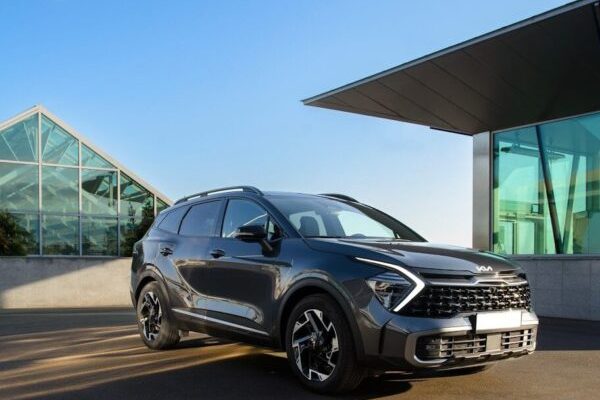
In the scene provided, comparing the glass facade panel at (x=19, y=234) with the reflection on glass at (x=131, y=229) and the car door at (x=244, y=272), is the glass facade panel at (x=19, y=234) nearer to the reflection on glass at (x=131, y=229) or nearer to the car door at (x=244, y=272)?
the reflection on glass at (x=131, y=229)

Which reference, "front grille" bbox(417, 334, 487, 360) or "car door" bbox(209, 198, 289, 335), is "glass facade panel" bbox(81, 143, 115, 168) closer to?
"car door" bbox(209, 198, 289, 335)

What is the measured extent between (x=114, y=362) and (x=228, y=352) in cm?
127

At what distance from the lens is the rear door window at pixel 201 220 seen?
24.0ft

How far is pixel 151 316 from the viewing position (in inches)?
314

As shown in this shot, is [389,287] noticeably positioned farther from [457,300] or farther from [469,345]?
[469,345]

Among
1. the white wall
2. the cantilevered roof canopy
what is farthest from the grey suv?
the white wall

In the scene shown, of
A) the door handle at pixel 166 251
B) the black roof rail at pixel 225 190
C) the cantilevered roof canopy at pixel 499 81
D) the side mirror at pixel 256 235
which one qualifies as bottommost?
the door handle at pixel 166 251

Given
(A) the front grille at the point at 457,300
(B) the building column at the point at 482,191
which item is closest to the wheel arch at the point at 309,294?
(A) the front grille at the point at 457,300

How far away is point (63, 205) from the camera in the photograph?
70.1 ft

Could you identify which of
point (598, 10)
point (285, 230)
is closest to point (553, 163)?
point (598, 10)

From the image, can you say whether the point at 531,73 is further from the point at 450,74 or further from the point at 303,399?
the point at 303,399

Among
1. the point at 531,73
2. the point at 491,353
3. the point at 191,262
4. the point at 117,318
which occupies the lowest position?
the point at 117,318

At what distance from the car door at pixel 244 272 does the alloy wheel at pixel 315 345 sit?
408 millimetres

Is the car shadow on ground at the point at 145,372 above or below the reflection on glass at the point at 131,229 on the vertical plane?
below
